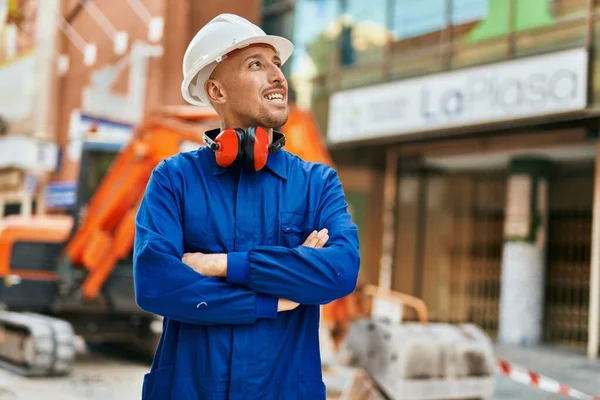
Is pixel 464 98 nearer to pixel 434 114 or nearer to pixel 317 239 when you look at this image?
pixel 434 114

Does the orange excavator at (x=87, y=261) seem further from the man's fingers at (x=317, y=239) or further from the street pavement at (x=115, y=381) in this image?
the man's fingers at (x=317, y=239)

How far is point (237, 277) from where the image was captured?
→ 2029 mm

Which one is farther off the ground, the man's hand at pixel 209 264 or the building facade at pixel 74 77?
the building facade at pixel 74 77

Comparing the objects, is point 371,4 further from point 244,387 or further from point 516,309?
point 244,387

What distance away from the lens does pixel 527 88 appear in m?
11.7

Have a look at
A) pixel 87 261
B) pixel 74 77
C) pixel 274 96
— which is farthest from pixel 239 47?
pixel 74 77

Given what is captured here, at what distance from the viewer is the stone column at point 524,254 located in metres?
13.2

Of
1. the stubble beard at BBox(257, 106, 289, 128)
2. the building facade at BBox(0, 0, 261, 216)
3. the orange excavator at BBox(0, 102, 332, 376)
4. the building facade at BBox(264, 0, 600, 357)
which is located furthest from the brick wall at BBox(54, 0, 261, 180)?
the stubble beard at BBox(257, 106, 289, 128)

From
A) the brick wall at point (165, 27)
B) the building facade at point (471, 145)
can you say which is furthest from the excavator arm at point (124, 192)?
the brick wall at point (165, 27)

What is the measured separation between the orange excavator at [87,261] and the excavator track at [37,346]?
1 centimetres

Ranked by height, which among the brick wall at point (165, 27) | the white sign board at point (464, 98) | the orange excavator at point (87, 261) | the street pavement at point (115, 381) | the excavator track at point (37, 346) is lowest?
the street pavement at point (115, 381)

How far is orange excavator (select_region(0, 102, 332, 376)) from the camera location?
807cm

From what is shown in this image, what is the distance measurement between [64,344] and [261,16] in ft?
35.8

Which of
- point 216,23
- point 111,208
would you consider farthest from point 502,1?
point 216,23
